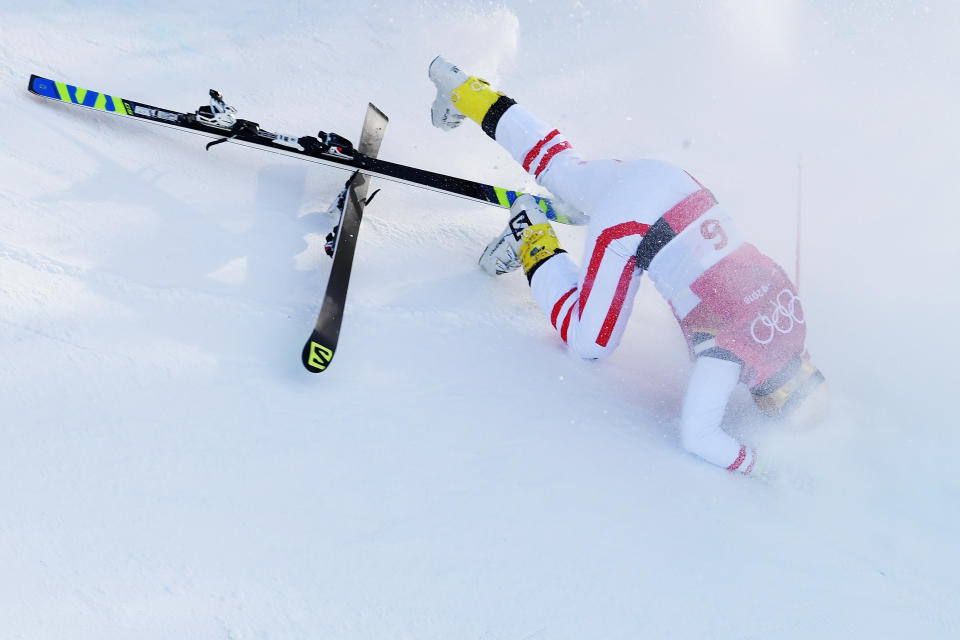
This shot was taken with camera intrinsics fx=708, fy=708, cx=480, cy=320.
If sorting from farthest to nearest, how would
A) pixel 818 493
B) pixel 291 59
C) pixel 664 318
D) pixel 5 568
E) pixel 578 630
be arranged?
pixel 291 59, pixel 664 318, pixel 818 493, pixel 578 630, pixel 5 568

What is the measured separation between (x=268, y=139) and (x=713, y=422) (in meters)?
1.86

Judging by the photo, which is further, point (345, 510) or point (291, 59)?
point (291, 59)

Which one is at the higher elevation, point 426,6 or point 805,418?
point 426,6

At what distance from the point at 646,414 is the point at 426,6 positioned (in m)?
2.87

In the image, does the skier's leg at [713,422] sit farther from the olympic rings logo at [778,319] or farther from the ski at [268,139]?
the ski at [268,139]

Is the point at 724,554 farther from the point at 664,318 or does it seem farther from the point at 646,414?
the point at 664,318

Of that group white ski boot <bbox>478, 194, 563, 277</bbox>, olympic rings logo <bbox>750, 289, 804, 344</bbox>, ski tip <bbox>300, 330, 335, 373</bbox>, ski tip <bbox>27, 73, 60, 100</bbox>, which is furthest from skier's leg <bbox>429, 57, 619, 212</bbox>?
ski tip <bbox>27, 73, 60, 100</bbox>

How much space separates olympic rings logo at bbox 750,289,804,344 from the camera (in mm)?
2160

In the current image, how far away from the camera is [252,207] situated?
2.55 meters

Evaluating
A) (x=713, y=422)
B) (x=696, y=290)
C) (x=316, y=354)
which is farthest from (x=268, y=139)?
(x=713, y=422)

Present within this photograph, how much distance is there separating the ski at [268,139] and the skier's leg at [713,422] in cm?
82

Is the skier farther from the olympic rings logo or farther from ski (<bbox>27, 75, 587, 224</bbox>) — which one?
ski (<bbox>27, 75, 587, 224</bbox>)

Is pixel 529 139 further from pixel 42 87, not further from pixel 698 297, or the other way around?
pixel 42 87

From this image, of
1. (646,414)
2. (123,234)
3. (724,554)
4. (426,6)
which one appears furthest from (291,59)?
(724,554)
